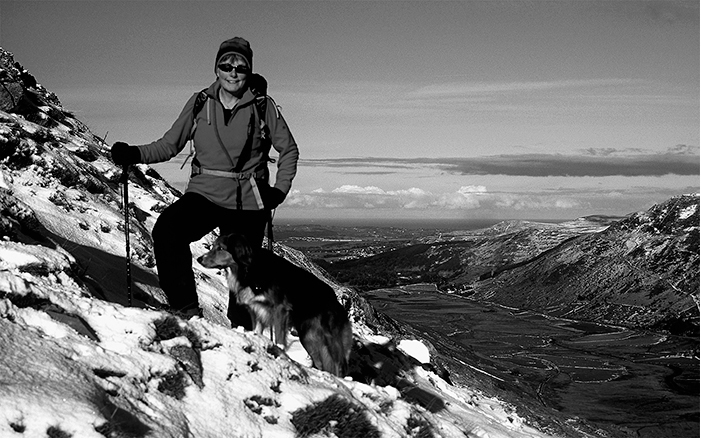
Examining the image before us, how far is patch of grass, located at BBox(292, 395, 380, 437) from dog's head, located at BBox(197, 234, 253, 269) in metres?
2.80

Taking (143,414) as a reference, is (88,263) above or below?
above

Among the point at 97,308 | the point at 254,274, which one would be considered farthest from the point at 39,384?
the point at 254,274

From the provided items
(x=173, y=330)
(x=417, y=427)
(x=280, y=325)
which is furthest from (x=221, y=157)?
(x=417, y=427)

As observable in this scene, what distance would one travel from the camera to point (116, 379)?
7656mm

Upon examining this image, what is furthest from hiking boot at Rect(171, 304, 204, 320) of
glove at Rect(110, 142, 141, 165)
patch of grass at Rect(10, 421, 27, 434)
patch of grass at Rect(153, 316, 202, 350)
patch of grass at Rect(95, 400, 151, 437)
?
patch of grass at Rect(10, 421, 27, 434)

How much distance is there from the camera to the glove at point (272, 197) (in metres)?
10.2

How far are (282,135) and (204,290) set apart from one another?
27.7ft

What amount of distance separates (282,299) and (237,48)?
4040 millimetres

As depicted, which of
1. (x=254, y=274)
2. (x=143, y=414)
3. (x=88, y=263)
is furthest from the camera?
(x=88, y=263)

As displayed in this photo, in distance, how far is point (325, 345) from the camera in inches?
436

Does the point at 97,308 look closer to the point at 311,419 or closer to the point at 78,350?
the point at 78,350

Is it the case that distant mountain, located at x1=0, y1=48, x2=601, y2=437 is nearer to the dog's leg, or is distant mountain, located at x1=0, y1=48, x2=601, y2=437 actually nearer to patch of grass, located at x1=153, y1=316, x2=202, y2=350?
patch of grass, located at x1=153, y1=316, x2=202, y2=350

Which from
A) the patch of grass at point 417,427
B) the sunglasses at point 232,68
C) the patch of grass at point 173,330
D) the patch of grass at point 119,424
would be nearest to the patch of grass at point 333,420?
the patch of grass at point 417,427

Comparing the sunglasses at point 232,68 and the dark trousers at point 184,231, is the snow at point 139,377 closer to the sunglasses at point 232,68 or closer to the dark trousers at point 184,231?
the dark trousers at point 184,231
